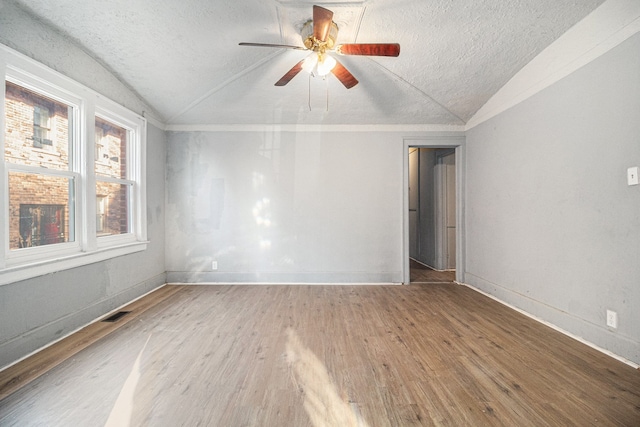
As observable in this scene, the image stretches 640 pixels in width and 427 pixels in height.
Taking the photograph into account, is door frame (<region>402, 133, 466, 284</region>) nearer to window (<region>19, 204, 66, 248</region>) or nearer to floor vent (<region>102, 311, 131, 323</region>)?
floor vent (<region>102, 311, 131, 323</region>)

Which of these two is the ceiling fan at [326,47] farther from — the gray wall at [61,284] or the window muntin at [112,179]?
the window muntin at [112,179]

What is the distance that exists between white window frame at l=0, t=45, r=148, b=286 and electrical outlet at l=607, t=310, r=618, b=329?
4.55 m

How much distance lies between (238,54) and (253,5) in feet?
2.09

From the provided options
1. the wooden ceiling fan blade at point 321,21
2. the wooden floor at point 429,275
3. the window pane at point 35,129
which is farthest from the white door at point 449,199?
the window pane at point 35,129

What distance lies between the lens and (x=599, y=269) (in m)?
2.22

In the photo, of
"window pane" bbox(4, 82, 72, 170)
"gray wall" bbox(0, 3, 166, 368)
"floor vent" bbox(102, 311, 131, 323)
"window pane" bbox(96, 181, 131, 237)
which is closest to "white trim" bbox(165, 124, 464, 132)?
"gray wall" bbox(0, 3, 166, 368)

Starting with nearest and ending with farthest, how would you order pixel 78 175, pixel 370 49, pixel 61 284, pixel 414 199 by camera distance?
pixel 370 49 < pixel 61 284 < pixel 78 175 < pixel 414 199

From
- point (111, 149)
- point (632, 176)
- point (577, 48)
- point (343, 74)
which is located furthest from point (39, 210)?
point (577, 48)

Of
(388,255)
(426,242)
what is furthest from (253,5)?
(426,242)

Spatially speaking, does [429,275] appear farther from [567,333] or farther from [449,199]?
[567,333]

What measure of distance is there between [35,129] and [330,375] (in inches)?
121

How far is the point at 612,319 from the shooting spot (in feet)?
6.92

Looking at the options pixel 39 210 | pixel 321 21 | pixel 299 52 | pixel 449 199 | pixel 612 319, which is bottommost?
pixel 612 319

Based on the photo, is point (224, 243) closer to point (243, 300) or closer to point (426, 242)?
point (243, 300)
